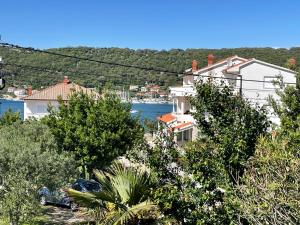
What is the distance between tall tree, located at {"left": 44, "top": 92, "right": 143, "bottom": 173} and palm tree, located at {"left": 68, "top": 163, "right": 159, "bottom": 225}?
54.1 ft

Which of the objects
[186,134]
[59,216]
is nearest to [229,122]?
[59,216]

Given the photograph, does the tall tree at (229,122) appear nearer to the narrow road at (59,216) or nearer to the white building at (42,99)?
the narrow road at (59,216)

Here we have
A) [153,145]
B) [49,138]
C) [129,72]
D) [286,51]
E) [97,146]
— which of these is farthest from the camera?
[286,51]

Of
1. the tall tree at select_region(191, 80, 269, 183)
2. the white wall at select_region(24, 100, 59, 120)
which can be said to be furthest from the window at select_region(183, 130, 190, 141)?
the tall tree at select_region(191, 80, 269, 183)

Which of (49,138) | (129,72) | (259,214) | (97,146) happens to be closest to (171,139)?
(259,214)

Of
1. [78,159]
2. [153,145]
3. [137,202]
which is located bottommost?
[78,159]

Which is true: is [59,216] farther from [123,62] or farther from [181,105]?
[123,62]

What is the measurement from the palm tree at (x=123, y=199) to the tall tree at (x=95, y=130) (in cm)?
1650

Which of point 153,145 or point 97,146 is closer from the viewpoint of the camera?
point 153,145

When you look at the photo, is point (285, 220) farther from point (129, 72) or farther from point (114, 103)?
point (129, 72)

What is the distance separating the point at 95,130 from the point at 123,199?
17.5 metres

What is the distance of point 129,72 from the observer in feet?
145

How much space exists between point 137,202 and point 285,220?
4.06m

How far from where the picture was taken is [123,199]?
10156 mm
